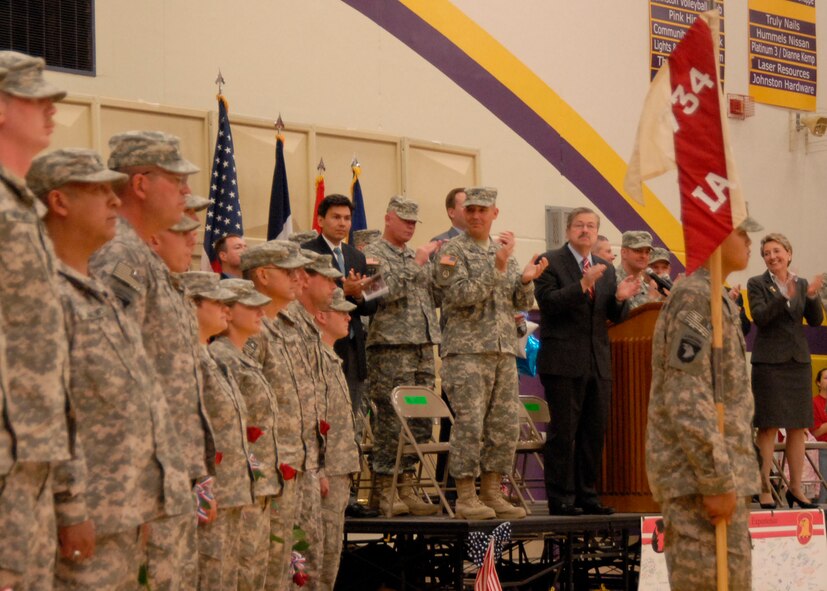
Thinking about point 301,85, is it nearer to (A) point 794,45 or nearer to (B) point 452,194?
(B) point 452,194

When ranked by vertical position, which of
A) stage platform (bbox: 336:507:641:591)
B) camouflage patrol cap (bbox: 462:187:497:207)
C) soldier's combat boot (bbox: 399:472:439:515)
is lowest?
stage platform (bbox: 336:507:641:591)

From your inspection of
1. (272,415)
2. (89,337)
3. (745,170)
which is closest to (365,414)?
(272,415)

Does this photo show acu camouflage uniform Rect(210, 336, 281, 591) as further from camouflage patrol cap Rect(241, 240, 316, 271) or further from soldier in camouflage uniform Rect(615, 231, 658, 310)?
soldier in camouflage uniform Rect(615, 231, 658, 310)

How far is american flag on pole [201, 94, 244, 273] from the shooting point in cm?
856

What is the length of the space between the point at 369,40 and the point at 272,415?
5744mm

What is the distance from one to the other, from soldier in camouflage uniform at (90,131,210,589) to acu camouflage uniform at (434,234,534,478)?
10.3 feet

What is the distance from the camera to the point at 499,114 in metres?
11.6

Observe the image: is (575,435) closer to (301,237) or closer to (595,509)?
(595,509)

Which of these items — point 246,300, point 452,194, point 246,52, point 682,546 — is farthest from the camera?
point 246,52

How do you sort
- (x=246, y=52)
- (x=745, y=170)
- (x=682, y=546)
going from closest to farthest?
(x=682, y=546) → (x=246, y=52) → (x=745, y=170)

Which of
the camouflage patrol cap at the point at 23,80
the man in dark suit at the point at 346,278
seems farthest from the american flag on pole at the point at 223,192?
the camouflage patrol cap at the point at 23,80

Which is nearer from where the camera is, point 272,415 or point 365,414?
point 272,415

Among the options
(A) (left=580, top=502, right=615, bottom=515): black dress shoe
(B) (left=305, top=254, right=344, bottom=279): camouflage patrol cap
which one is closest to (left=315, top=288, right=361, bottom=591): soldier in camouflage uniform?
(B) (left=305, top=254, right=344, bottom=279): camouflage patrol cap

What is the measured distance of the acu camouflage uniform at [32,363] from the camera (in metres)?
3.00
